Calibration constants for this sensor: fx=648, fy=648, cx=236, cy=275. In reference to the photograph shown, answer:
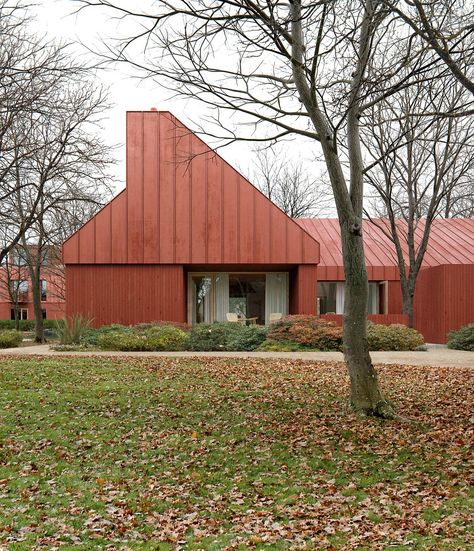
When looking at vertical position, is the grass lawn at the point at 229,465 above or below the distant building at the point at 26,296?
below

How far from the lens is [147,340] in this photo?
18.3 metres

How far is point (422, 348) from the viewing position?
18.6 metres

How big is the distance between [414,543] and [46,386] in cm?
753

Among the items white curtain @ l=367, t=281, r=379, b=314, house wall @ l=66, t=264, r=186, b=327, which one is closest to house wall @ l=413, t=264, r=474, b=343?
white curtain @ l=367, t=281, r=379, b=314

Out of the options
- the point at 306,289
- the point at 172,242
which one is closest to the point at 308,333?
the point at 306,289

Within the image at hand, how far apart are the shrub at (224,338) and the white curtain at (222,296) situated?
4.01 m

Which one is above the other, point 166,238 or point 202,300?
point 166,238

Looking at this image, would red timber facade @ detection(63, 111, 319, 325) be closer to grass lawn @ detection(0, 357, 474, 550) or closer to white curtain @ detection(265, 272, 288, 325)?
white curtain @ detection(265, 272, 288, 325)

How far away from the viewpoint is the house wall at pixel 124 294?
21.7 m

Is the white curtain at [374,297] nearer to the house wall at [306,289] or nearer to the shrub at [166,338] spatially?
the house wall at [306,289]

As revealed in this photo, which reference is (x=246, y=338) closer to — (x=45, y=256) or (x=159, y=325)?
(x=159, y=325)

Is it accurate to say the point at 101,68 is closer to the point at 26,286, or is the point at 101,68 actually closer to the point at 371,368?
the point at 371,368

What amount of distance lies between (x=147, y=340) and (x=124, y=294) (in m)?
3.91

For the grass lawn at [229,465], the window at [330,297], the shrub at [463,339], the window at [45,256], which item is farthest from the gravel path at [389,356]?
the window at [45,256]
